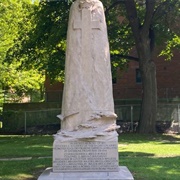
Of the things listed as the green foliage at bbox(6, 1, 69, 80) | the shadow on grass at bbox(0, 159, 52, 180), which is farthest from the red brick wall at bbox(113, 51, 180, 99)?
the shadow on grass at bbox(0, 159, 52, 180)

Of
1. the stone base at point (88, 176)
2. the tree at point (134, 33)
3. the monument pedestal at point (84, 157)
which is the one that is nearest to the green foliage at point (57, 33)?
the tree at point (134, 33)

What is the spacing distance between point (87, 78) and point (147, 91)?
56.8 feet

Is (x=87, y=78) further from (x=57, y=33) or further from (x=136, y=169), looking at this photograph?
(x=57, y=33)

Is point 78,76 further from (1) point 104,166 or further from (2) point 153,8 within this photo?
(2) point 153,8

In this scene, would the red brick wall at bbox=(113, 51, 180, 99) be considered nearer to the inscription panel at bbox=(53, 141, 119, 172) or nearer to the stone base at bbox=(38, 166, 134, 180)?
the inscription panel at bbox=(53, 141, 119, 172)

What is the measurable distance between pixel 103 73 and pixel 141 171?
3184 mm

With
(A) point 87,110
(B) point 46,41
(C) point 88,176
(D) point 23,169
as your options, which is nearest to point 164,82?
(B) point 46,41

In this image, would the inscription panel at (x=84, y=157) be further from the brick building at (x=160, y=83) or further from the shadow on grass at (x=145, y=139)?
the brick building at (x=160, y=83)

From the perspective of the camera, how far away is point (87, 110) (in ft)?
25.8

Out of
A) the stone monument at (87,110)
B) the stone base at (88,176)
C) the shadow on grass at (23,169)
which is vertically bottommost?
the shadow on grass at (23,169)

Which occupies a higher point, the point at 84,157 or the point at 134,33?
the point at 134,33

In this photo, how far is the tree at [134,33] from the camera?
2411cm

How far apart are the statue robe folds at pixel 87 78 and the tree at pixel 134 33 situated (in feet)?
47.4

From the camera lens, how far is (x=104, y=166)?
24.8 ft
